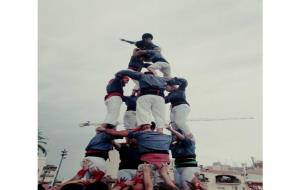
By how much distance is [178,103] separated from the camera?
16.7 ft

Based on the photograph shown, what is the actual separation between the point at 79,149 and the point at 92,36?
1303mm

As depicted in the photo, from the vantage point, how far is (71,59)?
5.16 metres

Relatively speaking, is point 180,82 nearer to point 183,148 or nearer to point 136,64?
point 136,64

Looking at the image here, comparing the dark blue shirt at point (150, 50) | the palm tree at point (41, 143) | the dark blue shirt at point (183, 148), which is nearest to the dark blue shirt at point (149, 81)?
the dark blue shirt at point (150, 50)

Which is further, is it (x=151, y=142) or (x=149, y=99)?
(x=149, y=99)

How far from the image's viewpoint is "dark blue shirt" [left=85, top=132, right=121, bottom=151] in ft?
16.5

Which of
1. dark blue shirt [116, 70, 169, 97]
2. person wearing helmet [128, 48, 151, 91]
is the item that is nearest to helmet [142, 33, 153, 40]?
person wearing helmet [128, 48, 151, 91]

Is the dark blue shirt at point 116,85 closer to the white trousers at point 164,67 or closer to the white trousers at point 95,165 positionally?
the white trousers at point 164,67

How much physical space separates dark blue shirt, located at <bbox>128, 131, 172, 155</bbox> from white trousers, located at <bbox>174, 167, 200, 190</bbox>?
0.93 ft

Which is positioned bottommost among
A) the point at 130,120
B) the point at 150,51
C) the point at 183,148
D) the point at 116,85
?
the point at 183,148

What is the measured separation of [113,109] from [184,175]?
109cm

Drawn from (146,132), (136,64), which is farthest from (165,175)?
(136,64)

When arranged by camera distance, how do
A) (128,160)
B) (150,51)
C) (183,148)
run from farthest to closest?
1. (150,51)
2. (183,148)
3. (128,160)

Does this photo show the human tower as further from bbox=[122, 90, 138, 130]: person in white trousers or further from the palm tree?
the palm tree
